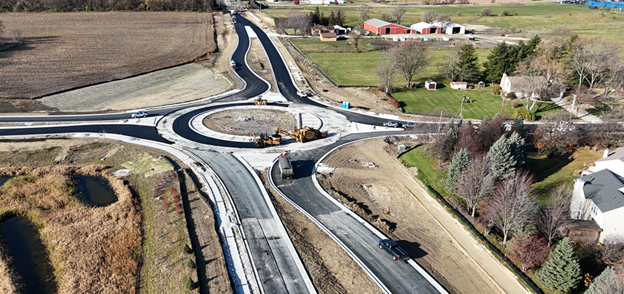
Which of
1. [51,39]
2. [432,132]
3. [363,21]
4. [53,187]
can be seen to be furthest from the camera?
[363,21]

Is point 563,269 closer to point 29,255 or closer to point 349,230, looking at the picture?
point 349,230

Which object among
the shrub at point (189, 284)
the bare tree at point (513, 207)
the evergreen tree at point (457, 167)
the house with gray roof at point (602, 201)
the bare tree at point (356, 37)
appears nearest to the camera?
the shrub at point (189, 284)

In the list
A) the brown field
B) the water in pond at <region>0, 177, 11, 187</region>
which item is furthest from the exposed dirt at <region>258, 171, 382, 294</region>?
the brown field

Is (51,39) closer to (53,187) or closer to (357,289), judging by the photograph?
(53,187)

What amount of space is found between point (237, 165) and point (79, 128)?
110ft

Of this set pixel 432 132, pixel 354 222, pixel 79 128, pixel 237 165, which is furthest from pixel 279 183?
pixel 79 128

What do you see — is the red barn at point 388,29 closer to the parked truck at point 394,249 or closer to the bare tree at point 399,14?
the bare tree at point 399,14

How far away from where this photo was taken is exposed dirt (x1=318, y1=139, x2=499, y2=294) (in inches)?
1464

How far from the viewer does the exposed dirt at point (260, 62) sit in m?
102

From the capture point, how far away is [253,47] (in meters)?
130

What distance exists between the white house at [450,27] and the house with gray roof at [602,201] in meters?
118

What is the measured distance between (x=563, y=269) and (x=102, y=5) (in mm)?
197980

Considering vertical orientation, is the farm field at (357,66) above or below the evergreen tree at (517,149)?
above

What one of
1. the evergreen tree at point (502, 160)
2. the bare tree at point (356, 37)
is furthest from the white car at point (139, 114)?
the bare tree at point (356, 37)
